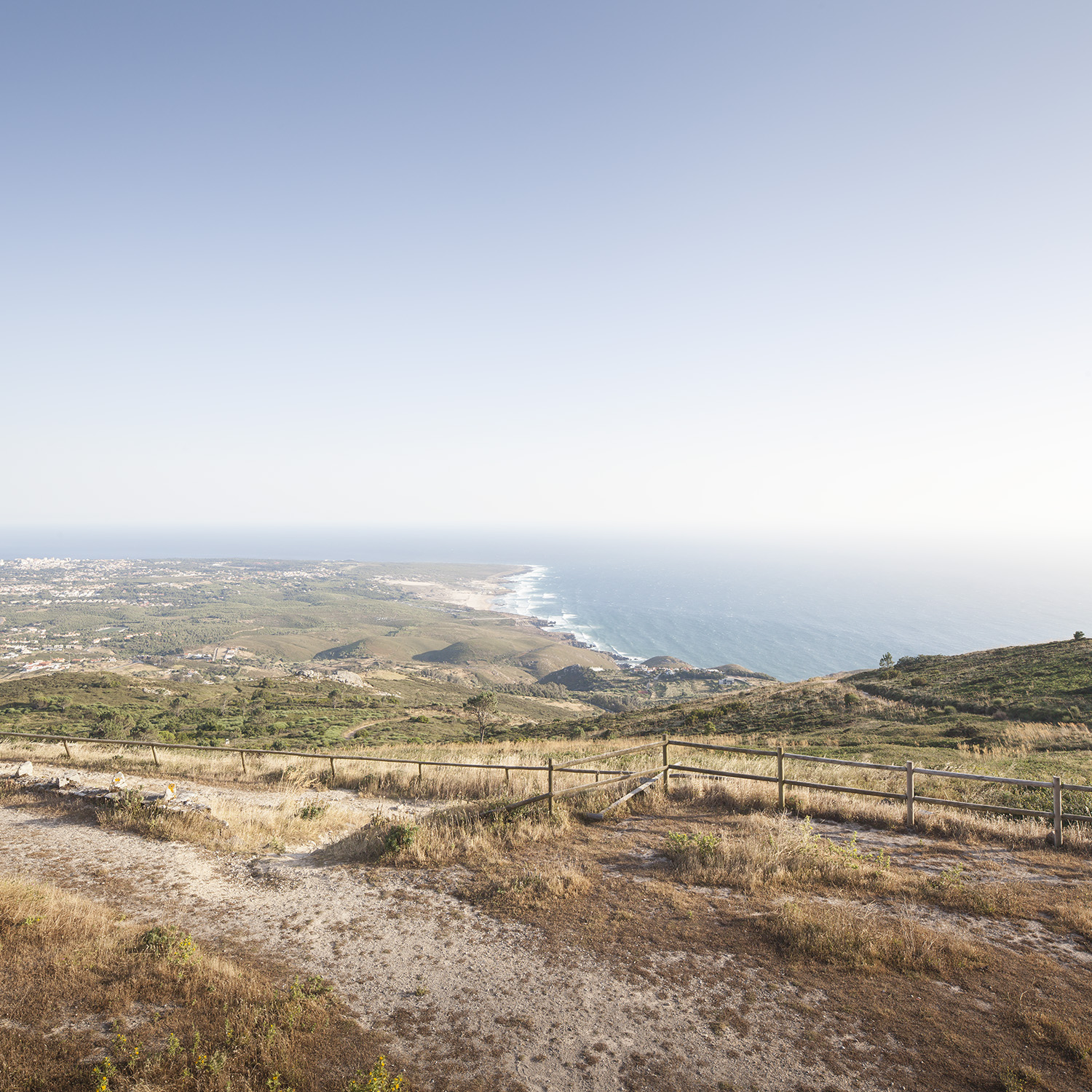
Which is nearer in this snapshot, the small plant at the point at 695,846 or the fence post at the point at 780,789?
the small plant at the point at 695,846

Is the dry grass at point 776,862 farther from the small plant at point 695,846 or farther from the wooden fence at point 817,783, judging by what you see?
the wooden fence at point 817,783

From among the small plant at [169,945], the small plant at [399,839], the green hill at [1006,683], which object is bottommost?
the green hill at [1006,683]

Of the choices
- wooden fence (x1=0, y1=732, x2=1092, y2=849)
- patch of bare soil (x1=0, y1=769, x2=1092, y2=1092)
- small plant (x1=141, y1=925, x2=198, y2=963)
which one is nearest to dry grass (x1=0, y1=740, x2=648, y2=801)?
wooden fence (x1=0, y1=732, x2=1092, y2=849)

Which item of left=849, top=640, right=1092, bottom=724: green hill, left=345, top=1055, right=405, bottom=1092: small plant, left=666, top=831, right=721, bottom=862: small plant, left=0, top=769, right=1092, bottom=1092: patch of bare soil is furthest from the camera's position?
left=849, top=640, right=1092, bottom=724: green hill

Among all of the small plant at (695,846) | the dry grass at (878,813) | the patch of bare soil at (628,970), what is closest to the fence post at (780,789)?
the dry grass at (878,813)

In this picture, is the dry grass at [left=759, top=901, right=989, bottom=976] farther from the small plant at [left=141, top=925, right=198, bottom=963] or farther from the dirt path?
the small plant at [left=141, top=925, right=198, bottom=963]

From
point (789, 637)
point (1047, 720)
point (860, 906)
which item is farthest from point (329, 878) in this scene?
point (789, 637)

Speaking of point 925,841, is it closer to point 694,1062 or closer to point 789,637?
point 694,1062
